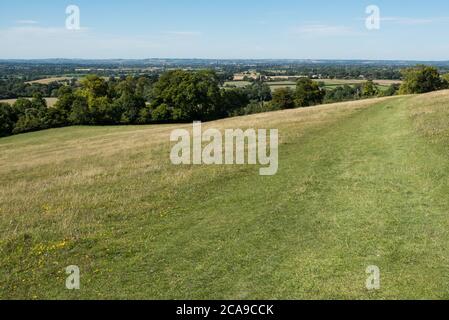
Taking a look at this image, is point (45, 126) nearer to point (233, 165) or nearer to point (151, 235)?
point (233, 165)

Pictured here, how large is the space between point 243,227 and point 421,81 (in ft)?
299

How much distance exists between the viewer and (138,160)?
92.8ft

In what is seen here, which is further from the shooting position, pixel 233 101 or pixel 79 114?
pixel 233 101

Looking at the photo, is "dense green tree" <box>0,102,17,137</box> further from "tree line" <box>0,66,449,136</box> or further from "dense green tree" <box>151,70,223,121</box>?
"dense green tree" <box>151,70,223,121</box>

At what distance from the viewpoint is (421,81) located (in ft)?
301

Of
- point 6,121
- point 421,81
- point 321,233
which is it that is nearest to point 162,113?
point 6,121

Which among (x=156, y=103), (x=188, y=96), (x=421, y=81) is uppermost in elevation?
(x=421, y=81)

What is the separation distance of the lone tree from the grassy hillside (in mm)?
73660

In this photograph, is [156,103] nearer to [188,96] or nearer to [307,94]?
[188,96]

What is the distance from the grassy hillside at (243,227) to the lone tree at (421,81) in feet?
242

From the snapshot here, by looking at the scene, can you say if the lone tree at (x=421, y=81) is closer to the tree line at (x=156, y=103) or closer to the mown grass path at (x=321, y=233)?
the tree line at (x=156, y=103)

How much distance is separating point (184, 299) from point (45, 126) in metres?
86.6

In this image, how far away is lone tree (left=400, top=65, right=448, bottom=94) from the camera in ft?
300

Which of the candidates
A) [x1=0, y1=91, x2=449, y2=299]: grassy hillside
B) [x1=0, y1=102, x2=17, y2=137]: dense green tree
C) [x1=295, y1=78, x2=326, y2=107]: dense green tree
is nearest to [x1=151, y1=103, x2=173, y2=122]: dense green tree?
[x1=295, y1=78, x2=326, y2=107]: dense green tree
